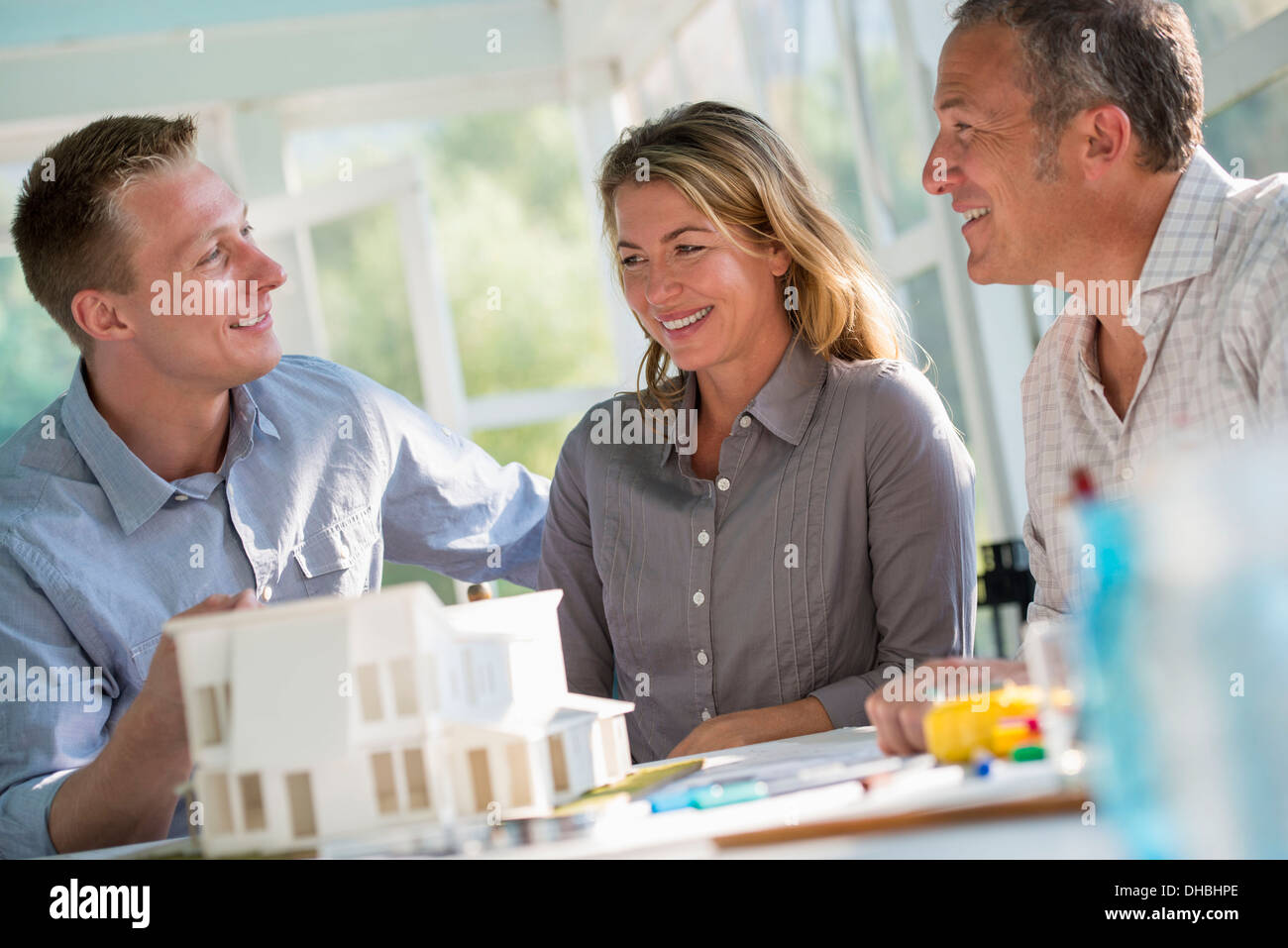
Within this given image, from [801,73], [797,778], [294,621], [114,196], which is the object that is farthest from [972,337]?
[294,621]

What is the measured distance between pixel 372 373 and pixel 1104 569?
466 centimetres

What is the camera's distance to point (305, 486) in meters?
1.81

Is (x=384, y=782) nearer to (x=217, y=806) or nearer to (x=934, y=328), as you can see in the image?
(x=217, y=806)

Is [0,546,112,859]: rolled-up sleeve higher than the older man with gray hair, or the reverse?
the older man with gray hair

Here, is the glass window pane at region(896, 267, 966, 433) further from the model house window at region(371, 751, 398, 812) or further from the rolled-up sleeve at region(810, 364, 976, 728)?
the model house window at region(371, 751, 398, 812)

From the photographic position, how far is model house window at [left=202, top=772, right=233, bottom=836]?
831 mm

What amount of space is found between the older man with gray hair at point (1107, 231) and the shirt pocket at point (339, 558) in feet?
3.22

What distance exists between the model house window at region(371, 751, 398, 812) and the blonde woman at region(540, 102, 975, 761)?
65 cm

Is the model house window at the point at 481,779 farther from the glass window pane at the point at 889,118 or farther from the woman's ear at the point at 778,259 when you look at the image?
the glass window pane at the point at 889,118

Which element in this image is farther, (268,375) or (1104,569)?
(268,375)

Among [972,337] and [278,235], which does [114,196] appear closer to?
[972,337]

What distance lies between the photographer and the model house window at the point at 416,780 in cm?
82

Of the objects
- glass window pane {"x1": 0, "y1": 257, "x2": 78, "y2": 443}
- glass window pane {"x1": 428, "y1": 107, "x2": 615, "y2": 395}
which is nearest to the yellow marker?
glass window pane {"x1": 0, "y1": 257, "x2": 78, "y2": 443}

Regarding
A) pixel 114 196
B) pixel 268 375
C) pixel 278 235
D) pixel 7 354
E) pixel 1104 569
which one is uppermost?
pixel 278 235
